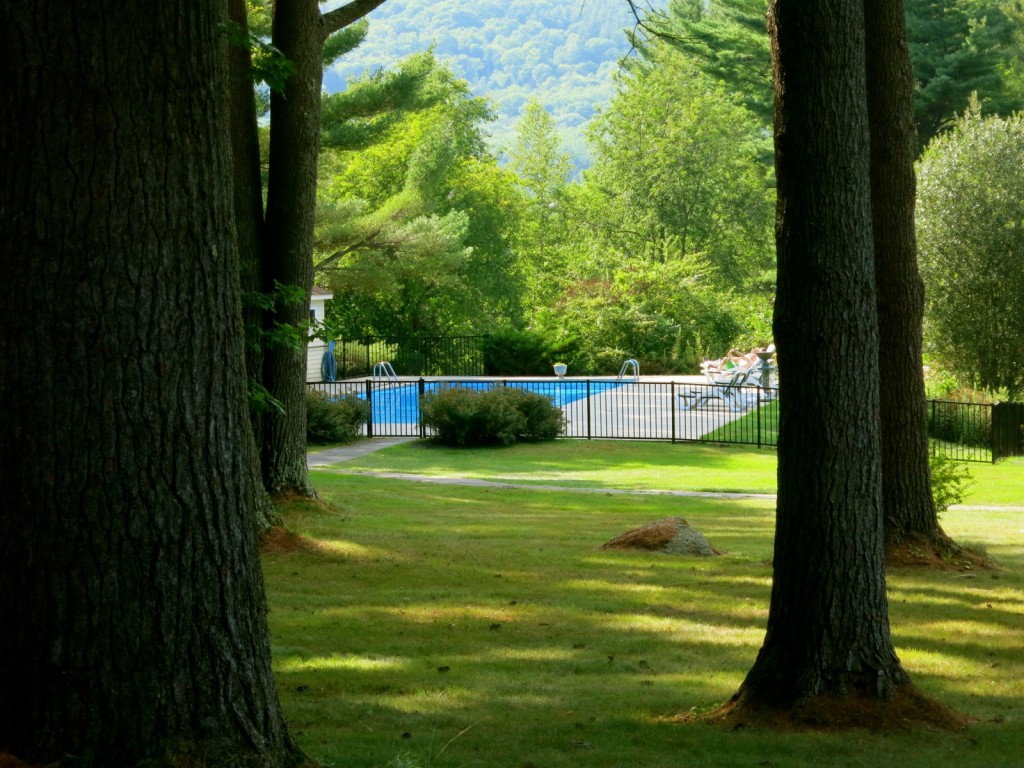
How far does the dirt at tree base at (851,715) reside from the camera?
5.02 m

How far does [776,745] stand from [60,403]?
9.93 ft

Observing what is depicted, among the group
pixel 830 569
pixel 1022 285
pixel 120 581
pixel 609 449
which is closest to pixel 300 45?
pixel 830 569

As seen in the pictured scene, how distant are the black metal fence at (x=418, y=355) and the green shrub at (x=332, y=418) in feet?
53.4

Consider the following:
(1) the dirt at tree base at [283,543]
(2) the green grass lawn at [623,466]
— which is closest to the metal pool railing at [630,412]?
(2) the green grass lawn at [623,466]

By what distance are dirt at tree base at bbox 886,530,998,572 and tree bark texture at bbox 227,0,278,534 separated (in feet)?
16.4

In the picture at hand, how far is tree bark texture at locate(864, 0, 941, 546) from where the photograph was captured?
934 cm

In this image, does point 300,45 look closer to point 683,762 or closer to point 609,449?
point 683,762

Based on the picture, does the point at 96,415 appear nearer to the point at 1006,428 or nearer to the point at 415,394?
the point at 1006,428

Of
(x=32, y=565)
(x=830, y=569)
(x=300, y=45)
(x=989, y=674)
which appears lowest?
(x=989, y=674)

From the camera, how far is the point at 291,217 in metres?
11.1

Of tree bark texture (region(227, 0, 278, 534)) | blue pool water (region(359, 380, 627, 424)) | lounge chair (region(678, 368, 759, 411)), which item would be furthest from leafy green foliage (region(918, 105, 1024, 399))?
tree bark texture (region(227, 0, 278, 534))

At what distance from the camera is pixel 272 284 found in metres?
11.2

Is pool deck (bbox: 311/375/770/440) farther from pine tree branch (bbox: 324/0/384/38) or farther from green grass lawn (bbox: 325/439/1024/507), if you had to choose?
pine tree branch (bbox: 324/0/384/38)

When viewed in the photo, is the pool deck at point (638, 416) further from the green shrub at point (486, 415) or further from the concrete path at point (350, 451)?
the green shrub at point (486, 415)
